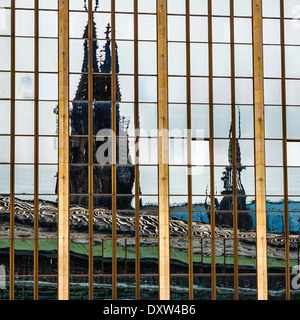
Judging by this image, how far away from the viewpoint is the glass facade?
2511 centimetres

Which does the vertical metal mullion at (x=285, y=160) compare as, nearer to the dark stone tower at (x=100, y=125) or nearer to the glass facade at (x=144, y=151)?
the glass facade at (x=144, y=151)

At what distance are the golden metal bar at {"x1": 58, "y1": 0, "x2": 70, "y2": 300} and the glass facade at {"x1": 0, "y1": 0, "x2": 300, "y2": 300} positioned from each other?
3.6 inches

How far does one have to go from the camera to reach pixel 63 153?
2520cm

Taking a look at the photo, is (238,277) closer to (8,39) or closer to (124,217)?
(124,217)

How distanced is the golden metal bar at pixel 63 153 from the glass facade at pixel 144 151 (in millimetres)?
93

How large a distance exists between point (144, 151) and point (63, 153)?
3.37m

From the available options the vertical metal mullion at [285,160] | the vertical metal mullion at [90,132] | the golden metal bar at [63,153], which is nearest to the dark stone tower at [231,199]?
the vertical metal mullion at [285,160]

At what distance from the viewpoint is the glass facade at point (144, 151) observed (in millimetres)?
25109

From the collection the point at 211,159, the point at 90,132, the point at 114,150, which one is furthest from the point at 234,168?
the point at 90,132

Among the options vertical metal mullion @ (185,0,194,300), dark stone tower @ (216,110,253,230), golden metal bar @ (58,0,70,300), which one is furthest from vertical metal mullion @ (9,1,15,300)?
dark stone tower @ (216,110,253,230)

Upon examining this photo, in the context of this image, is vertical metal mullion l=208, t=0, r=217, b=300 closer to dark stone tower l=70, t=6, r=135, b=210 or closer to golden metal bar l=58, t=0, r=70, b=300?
dark stone tower l=70, t=6, r=135, b=210

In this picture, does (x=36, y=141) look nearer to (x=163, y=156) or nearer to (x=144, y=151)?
(x=144, y=151)

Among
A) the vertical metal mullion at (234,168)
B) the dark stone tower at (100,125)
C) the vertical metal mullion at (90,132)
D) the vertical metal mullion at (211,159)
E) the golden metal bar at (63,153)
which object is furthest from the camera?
the vertical metal mullion at (234,168)
